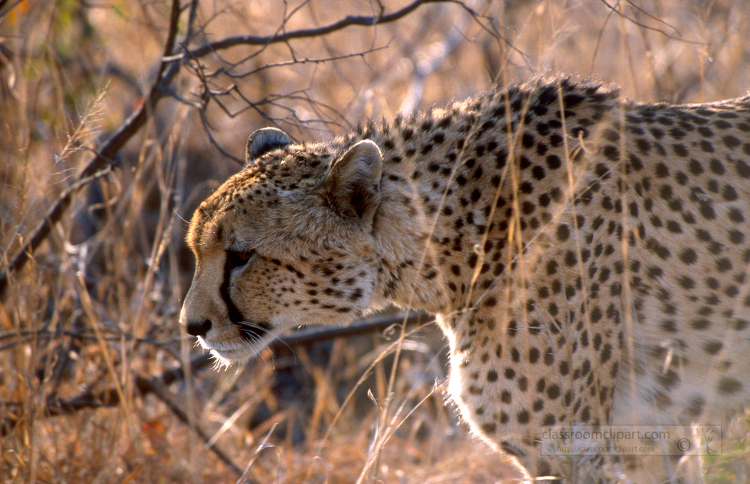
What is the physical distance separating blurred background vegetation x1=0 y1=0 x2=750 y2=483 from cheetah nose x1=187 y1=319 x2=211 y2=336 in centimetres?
30

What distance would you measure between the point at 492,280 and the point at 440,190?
1.17 feet

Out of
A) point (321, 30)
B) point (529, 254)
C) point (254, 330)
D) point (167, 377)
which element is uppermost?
point (321, 30)

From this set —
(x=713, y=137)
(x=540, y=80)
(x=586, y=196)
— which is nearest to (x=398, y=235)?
(x=586, y=196)

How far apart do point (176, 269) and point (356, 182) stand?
3.56 feet

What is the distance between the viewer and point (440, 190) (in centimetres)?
230

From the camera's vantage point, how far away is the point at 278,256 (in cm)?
229

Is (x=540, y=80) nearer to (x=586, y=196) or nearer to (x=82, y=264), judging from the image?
(x=586, y=196)

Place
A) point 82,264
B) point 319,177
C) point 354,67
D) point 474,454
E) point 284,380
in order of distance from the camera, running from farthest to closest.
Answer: point 354,67 < point 284,380 < point 474,454 < point 82,264 < point 319,177

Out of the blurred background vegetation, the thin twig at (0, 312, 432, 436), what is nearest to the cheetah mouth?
the blurred background vegetation
